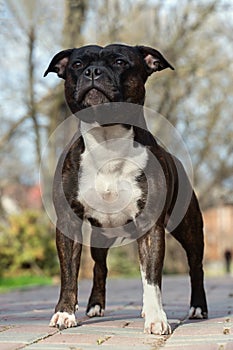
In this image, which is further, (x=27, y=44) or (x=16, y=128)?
(x=16, y=128)

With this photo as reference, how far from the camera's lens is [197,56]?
55.6ft

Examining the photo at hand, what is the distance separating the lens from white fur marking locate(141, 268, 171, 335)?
13.0 ft

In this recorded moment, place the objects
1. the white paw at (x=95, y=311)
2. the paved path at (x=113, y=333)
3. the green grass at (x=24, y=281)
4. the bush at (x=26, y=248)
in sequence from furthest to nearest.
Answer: the bush at (x=26, y=248), the green grass at (x=24, y=281), the white paw at (x=95, y=311), the paved path at (x=113, y=333)

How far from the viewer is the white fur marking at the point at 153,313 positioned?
3973mm

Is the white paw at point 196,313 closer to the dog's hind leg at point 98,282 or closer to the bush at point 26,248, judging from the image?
the dog's hind leg at point 98,282

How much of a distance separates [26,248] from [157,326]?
1037 centimetres

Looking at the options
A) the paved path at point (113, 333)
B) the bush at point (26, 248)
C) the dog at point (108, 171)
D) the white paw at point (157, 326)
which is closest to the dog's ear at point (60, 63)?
the dog at point (108, 171)

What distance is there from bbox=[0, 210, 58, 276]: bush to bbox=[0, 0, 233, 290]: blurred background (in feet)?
0.06

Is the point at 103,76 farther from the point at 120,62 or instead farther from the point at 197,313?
the point at 197,313

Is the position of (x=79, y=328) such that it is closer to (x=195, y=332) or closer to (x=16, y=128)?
(x=195, y=332)

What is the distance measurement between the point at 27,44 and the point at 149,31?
3691 mm

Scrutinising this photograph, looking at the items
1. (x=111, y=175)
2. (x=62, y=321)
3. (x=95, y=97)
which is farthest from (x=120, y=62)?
(x=62, y=321)

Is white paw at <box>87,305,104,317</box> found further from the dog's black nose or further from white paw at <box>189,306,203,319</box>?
Result: the dog's black nose

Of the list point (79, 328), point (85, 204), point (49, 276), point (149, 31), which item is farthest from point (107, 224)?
point (149, 31)
